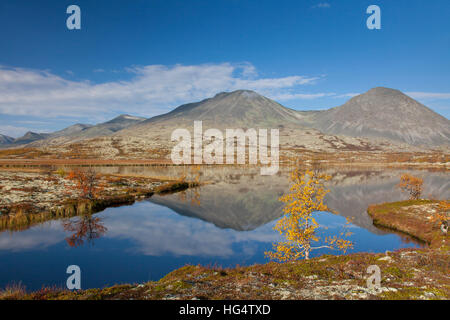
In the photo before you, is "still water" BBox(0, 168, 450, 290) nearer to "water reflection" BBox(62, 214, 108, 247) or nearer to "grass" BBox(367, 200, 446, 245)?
"water reflection" BBox(62, 214, 108, 247)

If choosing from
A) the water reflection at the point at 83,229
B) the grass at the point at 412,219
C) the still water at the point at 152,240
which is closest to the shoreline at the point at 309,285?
the still water at the point at 152,240

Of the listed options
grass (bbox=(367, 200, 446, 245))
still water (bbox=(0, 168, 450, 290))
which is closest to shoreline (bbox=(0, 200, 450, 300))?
still water (bbox=(0, 168, 450, 290))

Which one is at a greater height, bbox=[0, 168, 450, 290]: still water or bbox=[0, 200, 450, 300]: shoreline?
bbox=[0, 200, 450, 300]: shoreline

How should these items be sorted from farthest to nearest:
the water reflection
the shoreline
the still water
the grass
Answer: the grass, the water reflection, the still water, the shoreline

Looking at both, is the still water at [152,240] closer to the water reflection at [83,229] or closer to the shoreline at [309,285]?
the water reflection at [83,229]

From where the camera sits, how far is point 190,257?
31000 mm

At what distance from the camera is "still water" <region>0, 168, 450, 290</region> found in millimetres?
25661

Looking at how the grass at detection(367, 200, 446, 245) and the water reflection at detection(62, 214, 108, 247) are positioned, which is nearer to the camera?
the water reflection at detection(62, 214, 108, 247)

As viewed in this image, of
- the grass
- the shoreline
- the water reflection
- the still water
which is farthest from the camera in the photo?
the grass

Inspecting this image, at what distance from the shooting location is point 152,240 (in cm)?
3719

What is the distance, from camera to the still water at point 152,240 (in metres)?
25.7

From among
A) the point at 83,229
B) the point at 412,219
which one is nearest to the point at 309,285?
the point at 83,229
